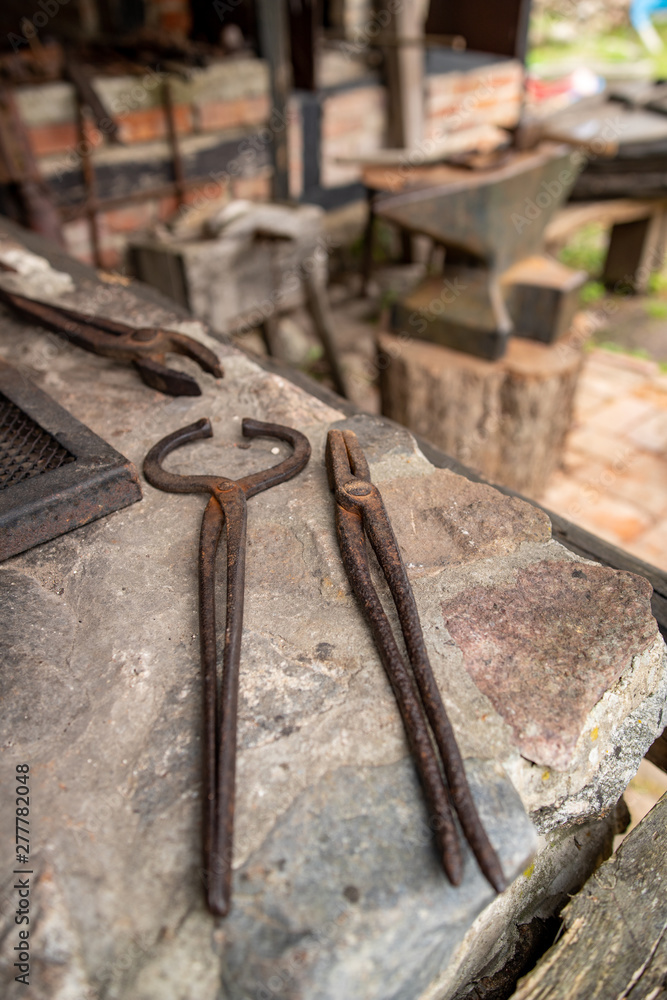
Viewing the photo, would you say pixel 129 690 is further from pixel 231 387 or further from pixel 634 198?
pixel 634 198

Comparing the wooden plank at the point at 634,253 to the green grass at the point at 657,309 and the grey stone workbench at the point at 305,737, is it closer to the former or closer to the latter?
the green grass at the point at 657,309

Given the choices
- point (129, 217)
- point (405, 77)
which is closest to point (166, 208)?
point (129, 217)

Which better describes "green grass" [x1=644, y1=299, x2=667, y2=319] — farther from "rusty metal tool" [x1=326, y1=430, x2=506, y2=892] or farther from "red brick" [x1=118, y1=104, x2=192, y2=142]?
"rusty metal tool" [x1=326, y1=430, x2=506, y2=892]

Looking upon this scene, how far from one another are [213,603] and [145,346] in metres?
0.73

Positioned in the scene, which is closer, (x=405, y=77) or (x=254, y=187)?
(x=254, y=187)

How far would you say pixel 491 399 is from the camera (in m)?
2.81

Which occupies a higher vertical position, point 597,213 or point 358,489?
point 358,489

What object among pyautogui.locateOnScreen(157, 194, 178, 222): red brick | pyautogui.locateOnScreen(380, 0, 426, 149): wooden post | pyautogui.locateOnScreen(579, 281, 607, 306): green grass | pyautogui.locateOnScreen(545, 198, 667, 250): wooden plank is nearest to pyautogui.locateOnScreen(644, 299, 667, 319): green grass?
pyautogui.locateOnScreen(579, 281, 607, 306): green grass

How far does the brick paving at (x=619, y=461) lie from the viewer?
3.07m

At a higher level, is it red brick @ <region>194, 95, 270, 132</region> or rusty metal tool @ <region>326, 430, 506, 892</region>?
red brick @ <region>194, 95, 270, 132</region>

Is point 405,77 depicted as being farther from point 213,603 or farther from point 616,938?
point 616,938

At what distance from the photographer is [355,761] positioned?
0.82 meters

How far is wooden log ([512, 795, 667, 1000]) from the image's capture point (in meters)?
0.79

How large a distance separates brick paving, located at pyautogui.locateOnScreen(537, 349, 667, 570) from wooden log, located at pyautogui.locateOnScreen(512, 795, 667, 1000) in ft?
6.51
